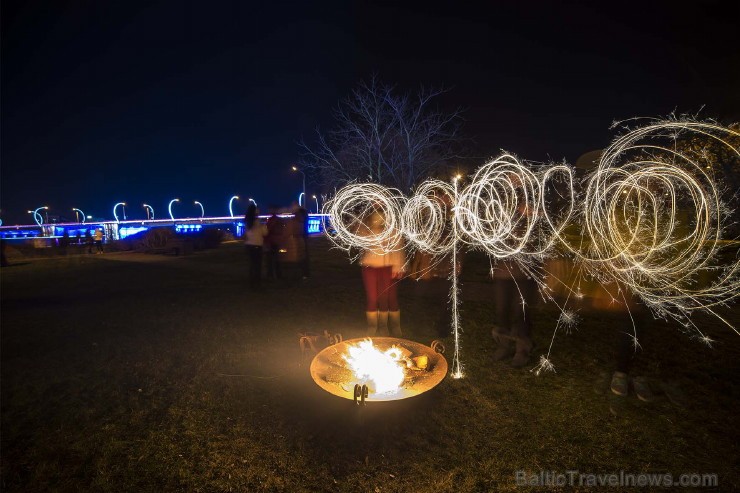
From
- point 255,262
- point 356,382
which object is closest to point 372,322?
point 356,382

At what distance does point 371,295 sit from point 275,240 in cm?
546

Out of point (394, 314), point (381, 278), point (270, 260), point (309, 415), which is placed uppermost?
point (381, 278)

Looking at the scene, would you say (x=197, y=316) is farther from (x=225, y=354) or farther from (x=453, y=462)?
(x=453, y=462)

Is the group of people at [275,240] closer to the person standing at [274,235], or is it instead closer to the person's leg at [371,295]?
the person standing at [274,235]

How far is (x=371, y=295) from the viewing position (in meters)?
5.43

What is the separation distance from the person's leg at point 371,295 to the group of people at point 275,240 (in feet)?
15.3

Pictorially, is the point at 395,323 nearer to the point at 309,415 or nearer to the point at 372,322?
the point at 372,322

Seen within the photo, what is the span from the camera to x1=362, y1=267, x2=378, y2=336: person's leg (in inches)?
210

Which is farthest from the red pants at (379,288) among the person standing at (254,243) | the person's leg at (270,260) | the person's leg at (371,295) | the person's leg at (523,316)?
the person's leg at (270,260)

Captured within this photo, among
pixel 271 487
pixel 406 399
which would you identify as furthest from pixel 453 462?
pixel 271 487

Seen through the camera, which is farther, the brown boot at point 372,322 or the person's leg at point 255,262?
the person's leg at point 255,262

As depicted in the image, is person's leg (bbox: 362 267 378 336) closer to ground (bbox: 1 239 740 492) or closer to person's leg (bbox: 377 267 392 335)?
person's leg (bbox: 377 267 392 335)

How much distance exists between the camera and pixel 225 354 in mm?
5363

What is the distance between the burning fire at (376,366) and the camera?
3712 millimetres
